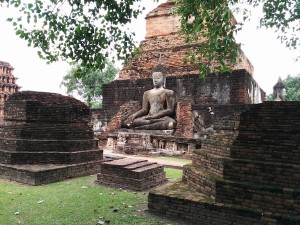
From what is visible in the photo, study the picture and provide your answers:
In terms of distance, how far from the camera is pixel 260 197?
3842 mm

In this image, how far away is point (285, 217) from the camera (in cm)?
362

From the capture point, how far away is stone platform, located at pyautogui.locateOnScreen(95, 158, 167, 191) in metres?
6.05

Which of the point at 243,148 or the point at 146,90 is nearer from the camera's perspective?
the point at 243,148

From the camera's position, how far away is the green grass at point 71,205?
4242 millimetres

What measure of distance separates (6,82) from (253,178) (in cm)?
2720

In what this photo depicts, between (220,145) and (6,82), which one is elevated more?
(6,82)

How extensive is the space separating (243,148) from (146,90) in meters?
9.57

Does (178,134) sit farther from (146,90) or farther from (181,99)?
(146,90)

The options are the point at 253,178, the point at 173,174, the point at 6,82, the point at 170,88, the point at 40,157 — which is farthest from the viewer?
the point at 6,82

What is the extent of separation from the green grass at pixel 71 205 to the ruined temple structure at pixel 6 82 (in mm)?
22543

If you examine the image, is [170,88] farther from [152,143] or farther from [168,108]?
[152,143]

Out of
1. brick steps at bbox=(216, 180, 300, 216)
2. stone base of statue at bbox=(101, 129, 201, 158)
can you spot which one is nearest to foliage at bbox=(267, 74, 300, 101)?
stone base of statue at bbox=(101, 129, 201, 158)

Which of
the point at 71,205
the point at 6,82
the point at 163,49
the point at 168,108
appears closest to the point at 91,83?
the point at 6,82

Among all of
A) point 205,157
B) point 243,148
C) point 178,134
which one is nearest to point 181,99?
point 178,134
